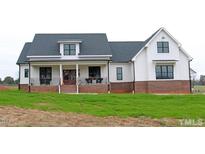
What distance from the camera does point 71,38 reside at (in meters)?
40.6

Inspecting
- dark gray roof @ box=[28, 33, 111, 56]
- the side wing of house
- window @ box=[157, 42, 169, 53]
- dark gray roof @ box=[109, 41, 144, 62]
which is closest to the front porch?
dark gray roof @ box=[28, 33, 111, 56]

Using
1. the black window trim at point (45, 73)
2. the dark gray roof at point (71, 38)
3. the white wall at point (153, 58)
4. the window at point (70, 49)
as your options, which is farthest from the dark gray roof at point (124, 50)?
the black window trim at point (45, 73)

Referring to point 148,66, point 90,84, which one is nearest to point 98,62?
point 90,84

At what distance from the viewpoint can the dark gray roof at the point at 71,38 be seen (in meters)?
38.1

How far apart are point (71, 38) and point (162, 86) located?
39.4 ft

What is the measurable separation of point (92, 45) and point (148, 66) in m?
7.13

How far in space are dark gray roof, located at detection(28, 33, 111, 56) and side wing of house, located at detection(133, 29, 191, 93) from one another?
13.2 ft

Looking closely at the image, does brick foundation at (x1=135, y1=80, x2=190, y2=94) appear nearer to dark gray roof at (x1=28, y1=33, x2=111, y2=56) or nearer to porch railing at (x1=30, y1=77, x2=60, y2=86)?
dark gray roof at (x1=28, y1=33, x2=111, y2=56)

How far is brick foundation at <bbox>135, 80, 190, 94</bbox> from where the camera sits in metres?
36.9

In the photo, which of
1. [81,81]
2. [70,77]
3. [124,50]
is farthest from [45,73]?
[124,50]

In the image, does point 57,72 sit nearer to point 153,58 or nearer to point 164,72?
point 153,58

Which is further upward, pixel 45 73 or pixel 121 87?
A: pixel 45 73

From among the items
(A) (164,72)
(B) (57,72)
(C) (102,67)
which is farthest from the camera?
(B) (57,72)

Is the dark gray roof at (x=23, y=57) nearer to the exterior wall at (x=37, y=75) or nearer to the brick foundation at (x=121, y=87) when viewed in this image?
the exterior wall at (x=37, y=75)
